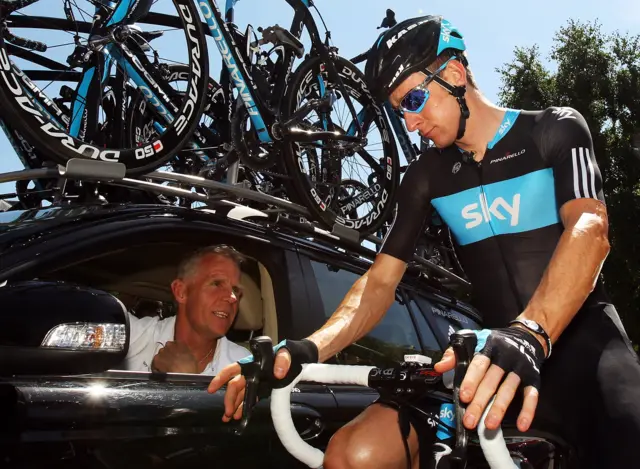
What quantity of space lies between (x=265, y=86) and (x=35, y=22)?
1816 millimetres

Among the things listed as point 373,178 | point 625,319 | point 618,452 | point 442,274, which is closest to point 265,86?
point 373,178

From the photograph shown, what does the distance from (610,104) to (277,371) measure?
87.2ft

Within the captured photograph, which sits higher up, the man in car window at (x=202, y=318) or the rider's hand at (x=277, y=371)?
the rider's hand at (x=277, y=371)

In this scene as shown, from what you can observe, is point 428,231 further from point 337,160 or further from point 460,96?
point 460,96

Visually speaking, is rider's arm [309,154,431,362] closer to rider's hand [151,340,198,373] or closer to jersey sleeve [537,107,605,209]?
jersey sleeve [537,107,605,209]

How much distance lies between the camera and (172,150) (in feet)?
13.5

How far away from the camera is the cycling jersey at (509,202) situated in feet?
7.82

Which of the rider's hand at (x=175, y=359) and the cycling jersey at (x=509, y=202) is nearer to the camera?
the cycling jersey at (x=509, y=202)

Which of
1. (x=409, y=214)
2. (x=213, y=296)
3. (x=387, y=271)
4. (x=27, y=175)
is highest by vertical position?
(x=409, y=214)

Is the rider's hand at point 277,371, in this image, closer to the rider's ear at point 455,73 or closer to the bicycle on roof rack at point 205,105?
the rider's ear at point 455,73

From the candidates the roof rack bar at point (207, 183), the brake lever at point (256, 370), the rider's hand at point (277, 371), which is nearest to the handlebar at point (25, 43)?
the roof rack bar at point (207, 183)

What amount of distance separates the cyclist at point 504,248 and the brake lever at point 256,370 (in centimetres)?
4

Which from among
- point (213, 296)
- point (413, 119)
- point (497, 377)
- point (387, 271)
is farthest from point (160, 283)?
point (497, 377)

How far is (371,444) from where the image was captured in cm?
199
